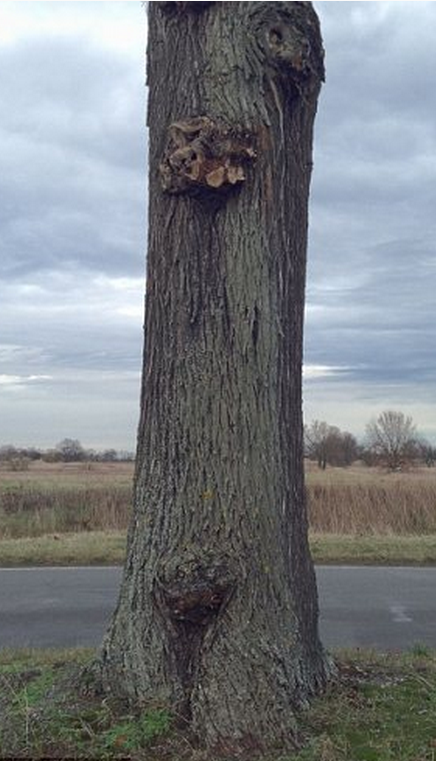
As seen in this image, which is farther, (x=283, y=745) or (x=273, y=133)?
(x=273, y=133)

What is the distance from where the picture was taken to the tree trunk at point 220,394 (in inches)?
154

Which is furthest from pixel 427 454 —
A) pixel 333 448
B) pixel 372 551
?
pixel 372 551

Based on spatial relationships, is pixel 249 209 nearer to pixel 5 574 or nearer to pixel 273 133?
pixel 273 133

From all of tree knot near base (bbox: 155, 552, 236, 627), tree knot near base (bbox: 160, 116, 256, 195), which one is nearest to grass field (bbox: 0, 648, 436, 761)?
tree knot near base (bbox: 155, 552, 236, 627)

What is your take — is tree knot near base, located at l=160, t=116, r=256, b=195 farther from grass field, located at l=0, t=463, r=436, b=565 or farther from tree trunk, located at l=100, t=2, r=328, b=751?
grass field, located at l=0, t=463, r=436, b=565

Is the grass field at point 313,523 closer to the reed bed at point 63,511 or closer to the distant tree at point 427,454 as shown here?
the reed bed at point 63,511

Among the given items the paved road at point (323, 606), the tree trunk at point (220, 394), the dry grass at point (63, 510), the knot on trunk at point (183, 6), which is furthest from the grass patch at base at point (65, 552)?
the knot on trunk at point (183, 6)

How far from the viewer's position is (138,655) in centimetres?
415

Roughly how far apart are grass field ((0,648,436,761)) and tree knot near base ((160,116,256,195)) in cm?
234

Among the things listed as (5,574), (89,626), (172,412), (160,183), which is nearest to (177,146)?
(160,183)

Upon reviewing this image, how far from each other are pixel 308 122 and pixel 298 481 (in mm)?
1789

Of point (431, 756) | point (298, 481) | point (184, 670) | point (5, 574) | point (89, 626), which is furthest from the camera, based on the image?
point (5, 574)

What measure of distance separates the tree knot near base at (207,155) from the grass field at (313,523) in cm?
871

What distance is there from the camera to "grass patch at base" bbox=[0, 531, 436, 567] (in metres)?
12.1
